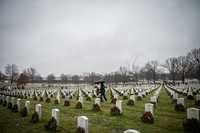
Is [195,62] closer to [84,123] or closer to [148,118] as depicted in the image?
[148,118]

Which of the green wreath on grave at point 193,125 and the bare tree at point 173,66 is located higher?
the bare tree at point 173,66

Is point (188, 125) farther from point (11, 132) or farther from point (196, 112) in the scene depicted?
point (11, 132)

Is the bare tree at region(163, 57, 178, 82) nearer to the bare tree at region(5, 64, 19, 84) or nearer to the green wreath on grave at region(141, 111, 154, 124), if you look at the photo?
the green wreath on grave at region(141, 111, 154, 124)

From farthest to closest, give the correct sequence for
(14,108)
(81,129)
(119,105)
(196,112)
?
(14,108)
(119,105)
(196,112)
(81,129)

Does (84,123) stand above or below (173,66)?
below

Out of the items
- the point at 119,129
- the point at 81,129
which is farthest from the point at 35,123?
the point at 119,129

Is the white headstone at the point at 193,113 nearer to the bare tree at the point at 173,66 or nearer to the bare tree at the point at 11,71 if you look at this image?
the bare tree at the point at 173,66

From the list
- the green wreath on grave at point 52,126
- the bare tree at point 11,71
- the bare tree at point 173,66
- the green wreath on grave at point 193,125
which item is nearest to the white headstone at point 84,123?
the green wreath on grave at point 52,126

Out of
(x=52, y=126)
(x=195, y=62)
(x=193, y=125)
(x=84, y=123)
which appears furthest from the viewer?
(x=195, y=62)

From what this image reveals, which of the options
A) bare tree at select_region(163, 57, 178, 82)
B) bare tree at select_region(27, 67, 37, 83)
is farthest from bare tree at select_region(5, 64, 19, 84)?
bare tree at select_region(163, 57, 178, 82)

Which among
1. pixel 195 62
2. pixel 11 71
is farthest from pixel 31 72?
pixel 195 62

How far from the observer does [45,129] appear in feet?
23.6

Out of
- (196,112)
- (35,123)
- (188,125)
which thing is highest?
(196,112)

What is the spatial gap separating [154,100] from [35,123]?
917 cm
